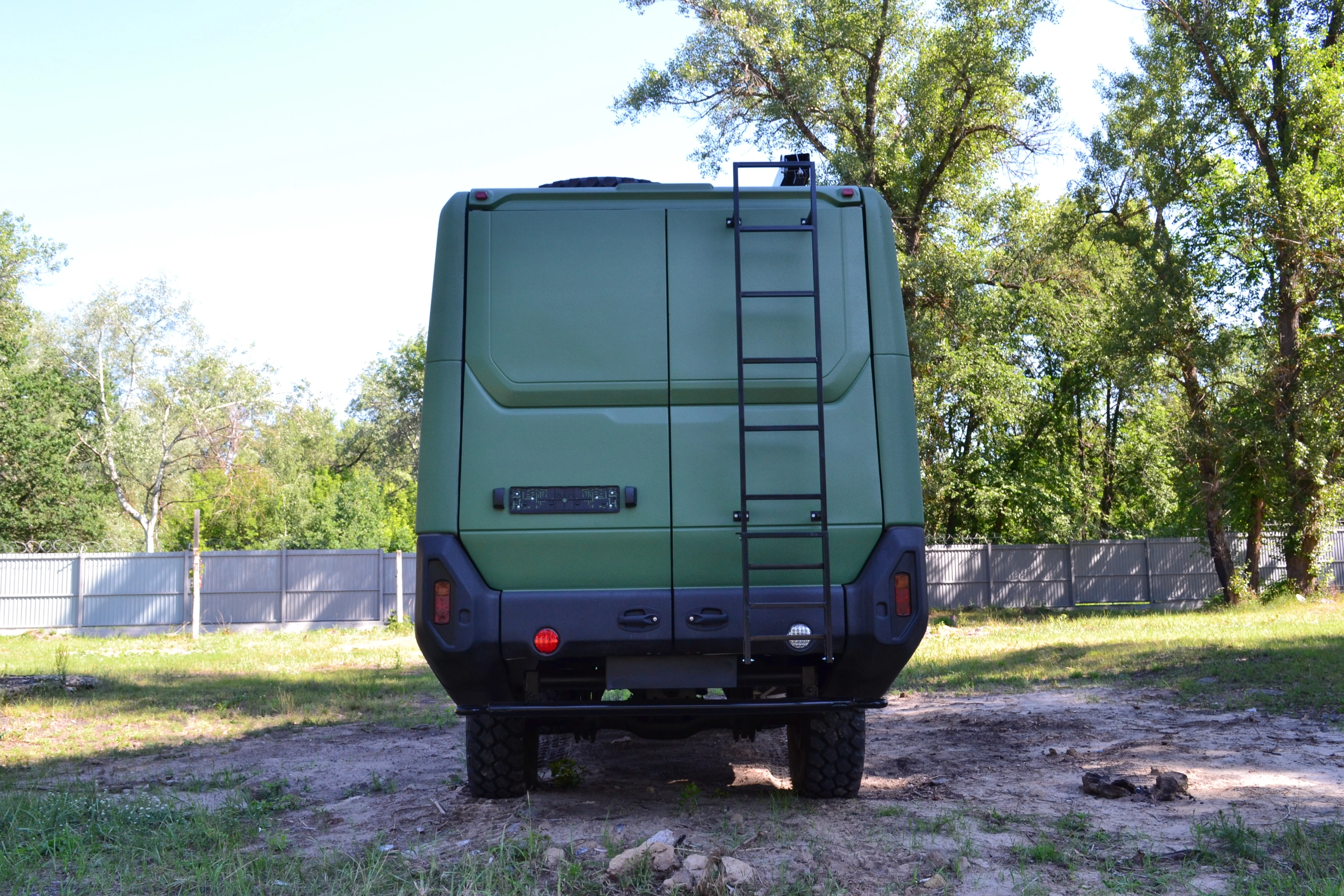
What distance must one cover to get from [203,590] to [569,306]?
2290cm

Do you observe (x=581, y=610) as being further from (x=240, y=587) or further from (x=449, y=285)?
(x=240, y=587)

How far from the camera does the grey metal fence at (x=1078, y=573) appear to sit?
1059 inches

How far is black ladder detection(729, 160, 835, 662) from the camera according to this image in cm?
456

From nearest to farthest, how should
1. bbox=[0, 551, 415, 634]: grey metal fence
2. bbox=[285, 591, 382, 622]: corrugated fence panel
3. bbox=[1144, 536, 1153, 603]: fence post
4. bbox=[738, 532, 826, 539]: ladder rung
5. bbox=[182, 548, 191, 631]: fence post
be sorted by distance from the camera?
bbox=[738, 532, 826, 539]: ladder rung
bbox=[0, 551, 415, 634]: grey metal fence
bbox=[182, 548, 191, 631]: fence post
bbox=[285, 591, 382, 622]: corrugated fence panel
bbox=[1144, 536, 1153, 603]: fence post

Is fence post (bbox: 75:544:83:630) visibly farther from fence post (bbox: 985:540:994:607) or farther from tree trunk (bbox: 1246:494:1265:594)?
tree trunk (bbox: 1246:494:1265:594)

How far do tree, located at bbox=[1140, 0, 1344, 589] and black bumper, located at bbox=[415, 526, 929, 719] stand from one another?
17856 mm

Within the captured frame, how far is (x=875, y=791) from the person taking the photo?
19.0 ft

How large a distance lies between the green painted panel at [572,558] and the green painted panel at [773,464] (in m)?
0.22

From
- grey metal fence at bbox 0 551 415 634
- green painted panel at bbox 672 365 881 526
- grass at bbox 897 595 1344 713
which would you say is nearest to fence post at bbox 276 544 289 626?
grey metal fence at bbox 0 551 415 634

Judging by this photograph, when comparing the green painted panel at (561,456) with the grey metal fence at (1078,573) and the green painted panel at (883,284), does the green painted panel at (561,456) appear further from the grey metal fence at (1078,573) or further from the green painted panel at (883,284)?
the grey metal fence at (1078,573)

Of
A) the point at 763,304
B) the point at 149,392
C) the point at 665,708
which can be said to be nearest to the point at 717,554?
the point at 665,708

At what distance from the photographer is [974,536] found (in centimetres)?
3256

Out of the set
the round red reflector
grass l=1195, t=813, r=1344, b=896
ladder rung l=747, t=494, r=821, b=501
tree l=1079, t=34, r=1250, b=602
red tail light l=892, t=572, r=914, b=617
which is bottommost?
grass l=1195, t=813, r=1344, b=896

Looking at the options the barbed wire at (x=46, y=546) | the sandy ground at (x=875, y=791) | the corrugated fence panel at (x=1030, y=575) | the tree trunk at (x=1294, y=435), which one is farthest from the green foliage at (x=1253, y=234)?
the barbed wire at (x=46, y=546)
